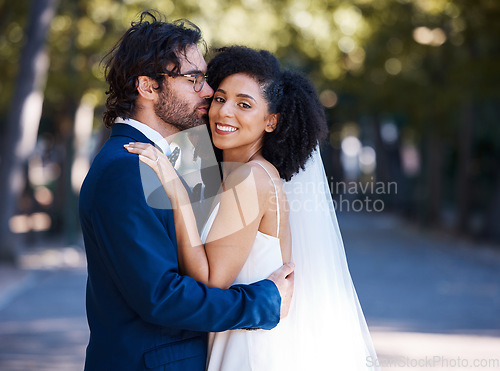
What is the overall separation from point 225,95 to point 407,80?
20.8 m

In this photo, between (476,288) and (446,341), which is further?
(476,288)

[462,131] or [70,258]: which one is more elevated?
[462,131]

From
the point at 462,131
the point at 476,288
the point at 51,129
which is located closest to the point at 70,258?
the point at 476,288

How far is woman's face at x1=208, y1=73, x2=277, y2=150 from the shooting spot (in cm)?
315

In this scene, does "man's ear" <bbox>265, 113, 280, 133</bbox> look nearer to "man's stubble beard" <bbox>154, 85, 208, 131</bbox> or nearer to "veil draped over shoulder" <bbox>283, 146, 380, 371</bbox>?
"veil draped over shoulder" <bbox>283, 146, 380, 371</bbox>

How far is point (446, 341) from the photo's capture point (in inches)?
308

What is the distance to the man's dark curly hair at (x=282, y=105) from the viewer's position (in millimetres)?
3184

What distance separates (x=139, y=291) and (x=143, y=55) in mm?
1025

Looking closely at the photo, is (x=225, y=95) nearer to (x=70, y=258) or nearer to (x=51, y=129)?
(x=70, y=258)

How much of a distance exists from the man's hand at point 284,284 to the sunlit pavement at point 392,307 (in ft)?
14.2

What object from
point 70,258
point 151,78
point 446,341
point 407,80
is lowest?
point 70,258

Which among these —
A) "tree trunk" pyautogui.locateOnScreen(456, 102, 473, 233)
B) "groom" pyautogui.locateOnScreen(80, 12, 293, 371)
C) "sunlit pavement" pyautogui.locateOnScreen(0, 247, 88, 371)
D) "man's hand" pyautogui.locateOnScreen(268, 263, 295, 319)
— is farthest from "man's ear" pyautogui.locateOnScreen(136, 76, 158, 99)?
"tree trunk" pyautogui.locateOnScreen(456, 102, 473, 233)

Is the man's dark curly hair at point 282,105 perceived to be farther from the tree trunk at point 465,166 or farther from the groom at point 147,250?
the tree trunk at point 465,166

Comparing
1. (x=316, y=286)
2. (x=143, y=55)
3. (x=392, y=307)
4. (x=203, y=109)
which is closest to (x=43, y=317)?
(x=392, y=307)
